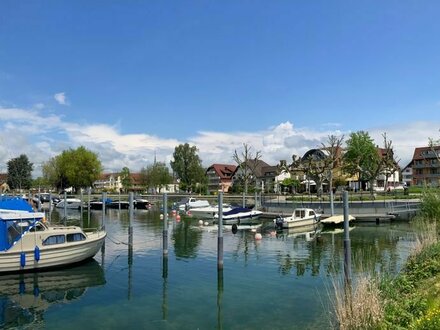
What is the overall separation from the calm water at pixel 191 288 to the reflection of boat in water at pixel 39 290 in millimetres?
41

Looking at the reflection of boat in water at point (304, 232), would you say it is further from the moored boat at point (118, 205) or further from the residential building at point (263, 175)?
the residential building at point (263, 175)

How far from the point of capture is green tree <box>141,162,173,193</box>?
134625 millimetres

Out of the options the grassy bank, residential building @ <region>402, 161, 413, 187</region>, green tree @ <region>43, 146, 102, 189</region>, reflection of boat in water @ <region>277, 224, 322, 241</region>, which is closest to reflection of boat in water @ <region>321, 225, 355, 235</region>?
reflection of boat in water @ <region>277, 224, 322, 241</region>

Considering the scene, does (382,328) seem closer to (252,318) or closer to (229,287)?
(252,318)

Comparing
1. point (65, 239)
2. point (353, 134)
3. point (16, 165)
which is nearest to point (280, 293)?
point (65, 239)

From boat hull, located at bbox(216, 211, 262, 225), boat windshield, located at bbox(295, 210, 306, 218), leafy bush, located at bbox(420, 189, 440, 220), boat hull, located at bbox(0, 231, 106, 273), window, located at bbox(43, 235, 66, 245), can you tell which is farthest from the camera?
boat hull, located at bbox(216, 211, 262, 225)

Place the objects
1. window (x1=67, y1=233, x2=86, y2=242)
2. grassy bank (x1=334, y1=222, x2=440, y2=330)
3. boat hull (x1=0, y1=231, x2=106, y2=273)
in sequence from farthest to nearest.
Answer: window (x1=67, y1=233, x2=86, y2=242), boat hull (x1=0, y1=231, x2=106, y2=273), grassy bank (x1=334, y1=222, x2=440, y2=330)

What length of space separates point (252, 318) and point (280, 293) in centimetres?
365

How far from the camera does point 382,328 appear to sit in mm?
9523

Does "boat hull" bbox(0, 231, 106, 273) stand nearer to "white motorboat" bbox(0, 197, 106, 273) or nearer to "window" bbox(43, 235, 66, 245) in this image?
"white motorboat" bbox(0, 197, 106, 273)

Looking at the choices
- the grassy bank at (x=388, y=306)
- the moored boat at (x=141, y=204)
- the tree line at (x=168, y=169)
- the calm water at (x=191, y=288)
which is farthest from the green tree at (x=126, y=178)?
the grassy bank at (x=388, y=306)

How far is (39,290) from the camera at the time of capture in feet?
65.5

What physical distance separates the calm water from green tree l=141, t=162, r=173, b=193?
10203cm

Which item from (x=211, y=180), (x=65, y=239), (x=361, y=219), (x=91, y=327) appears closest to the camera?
(x=91, y=327)
